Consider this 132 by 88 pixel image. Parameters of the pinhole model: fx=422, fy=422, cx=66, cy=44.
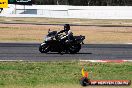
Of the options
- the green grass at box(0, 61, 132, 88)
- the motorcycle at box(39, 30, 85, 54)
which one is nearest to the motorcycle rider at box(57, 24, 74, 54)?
the motorcycle at box(39, 30, 85, 54)

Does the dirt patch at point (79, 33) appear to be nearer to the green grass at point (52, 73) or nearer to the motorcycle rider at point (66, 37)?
the motorcycle rider at point (66, 37)

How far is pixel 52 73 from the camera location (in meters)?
14.7

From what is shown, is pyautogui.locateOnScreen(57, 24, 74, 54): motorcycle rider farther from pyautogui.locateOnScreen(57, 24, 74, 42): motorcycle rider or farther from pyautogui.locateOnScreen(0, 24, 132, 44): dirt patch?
pyautogui.locateOnScreen(0, 24, 132, 44): dirt patch

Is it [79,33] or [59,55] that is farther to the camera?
[79,33]

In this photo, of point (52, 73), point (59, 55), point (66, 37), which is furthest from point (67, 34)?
point (52, 73)

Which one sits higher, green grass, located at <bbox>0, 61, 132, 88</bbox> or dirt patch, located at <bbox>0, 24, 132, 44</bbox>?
green grass, located at <bbox>0, 61, 132, 88</bbox>

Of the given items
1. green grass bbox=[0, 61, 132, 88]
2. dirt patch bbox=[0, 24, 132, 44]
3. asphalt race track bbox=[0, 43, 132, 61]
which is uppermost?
green grass bbox=[0, 61, 132, 88]

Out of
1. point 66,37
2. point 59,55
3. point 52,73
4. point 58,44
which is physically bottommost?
point 59,55

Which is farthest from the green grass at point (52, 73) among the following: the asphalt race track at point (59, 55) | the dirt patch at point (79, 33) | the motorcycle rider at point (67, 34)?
the dirt patch at point (79, 33)

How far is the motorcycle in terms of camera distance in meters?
22.8

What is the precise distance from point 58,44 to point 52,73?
27.4 feet

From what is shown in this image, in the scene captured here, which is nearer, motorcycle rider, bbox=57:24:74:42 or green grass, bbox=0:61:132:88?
green grass, bbox=0:61:132:88

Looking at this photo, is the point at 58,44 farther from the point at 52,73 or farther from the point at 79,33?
the point at 79,33

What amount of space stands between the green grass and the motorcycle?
490 cm
